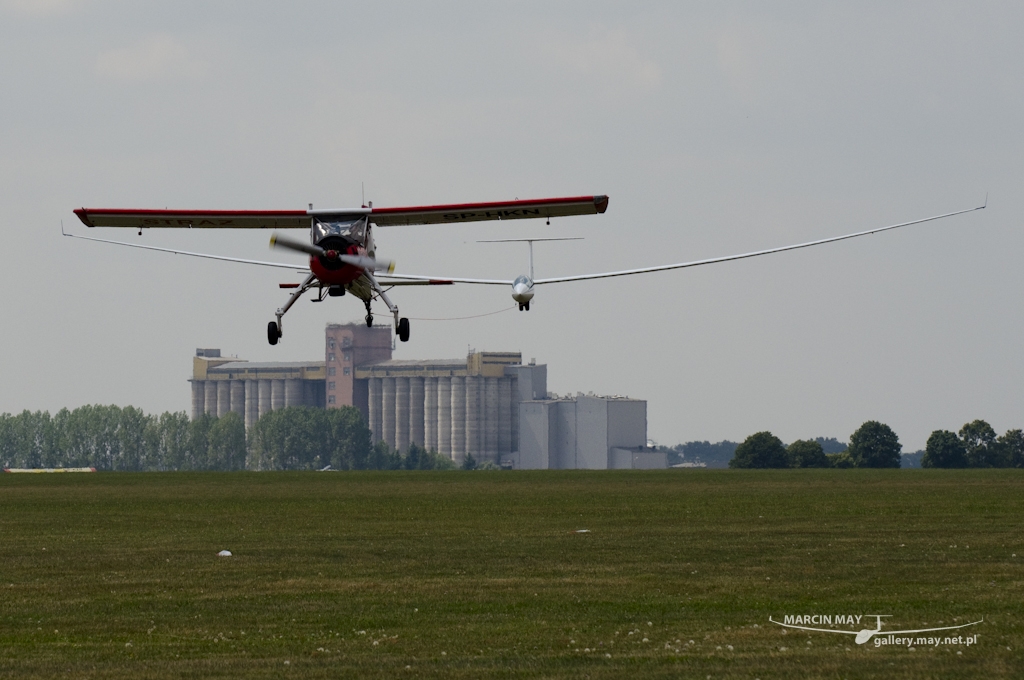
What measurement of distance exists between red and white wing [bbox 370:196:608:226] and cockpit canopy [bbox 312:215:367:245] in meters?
1.66

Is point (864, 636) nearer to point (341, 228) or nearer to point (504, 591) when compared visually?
point (504, 591)

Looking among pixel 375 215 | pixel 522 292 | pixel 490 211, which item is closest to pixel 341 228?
pixel 375 215

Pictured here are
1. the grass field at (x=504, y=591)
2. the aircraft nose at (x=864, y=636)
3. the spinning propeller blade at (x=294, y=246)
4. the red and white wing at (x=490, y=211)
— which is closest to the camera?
the grass field at (x=504, y=591)

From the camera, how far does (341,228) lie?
38812mm

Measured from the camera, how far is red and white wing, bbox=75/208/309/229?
141ft

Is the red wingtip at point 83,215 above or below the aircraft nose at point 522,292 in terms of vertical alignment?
above

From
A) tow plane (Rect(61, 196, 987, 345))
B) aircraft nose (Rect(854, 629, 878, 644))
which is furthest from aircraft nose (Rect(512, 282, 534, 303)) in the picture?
aircraft nose (Rect(854, 629, 878, 644))

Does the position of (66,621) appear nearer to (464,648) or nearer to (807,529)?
(464,648)

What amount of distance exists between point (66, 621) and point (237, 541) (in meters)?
22.2

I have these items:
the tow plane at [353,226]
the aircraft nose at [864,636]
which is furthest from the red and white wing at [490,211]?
the aircraft nose at [864,636]

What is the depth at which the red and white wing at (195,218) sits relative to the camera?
42844 millimetres

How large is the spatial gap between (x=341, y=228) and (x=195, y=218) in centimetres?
662

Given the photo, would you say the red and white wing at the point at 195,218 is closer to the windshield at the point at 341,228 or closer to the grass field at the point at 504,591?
the windshield at the point at 341,228

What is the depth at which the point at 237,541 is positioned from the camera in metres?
56.5
